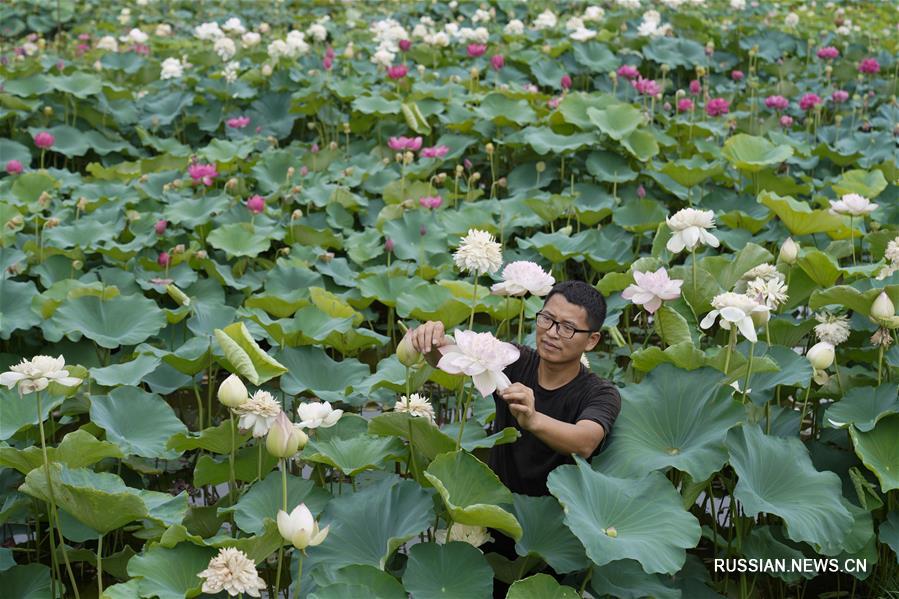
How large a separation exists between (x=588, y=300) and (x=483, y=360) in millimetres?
385

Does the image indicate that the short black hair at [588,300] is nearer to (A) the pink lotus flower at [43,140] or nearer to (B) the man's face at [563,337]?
(B) the man's face at [563,337]

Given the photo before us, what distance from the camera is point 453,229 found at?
396 cm

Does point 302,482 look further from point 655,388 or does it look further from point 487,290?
point 487,290

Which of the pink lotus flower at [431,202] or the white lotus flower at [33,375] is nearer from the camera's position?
the white lotus flower at [33,375]

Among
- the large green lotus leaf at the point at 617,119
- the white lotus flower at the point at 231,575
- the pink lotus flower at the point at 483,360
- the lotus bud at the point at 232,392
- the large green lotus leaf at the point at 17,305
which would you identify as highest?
the pink lotus flower at the point at 483,360

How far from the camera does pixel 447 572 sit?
2.02 metres

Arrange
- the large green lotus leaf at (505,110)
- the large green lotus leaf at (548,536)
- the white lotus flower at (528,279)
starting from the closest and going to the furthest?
the large green lotus leaf at (548,536) → the white lotus flower at (528,279) → the large green lotus leaf at (505,110)

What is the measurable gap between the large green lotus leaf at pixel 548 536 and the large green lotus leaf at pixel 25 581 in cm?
101

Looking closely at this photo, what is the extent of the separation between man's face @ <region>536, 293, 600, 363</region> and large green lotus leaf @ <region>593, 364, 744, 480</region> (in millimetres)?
221

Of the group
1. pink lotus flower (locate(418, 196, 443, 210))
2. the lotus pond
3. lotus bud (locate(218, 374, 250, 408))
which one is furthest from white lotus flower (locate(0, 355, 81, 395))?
pink lotus flower (locate(418, 196, 443, 210))

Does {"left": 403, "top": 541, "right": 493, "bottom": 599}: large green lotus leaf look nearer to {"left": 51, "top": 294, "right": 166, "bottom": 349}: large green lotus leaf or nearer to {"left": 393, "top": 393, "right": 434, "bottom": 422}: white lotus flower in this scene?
{"left": 393, "top": 393, "right": 434, "bottom": 422}: white lotus flower

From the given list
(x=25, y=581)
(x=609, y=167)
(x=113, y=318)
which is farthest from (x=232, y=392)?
(x=609, y=167)

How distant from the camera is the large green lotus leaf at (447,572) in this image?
1979 mm

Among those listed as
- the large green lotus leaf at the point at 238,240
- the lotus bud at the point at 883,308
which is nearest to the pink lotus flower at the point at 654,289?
the lotus bud at the point at 883,308
